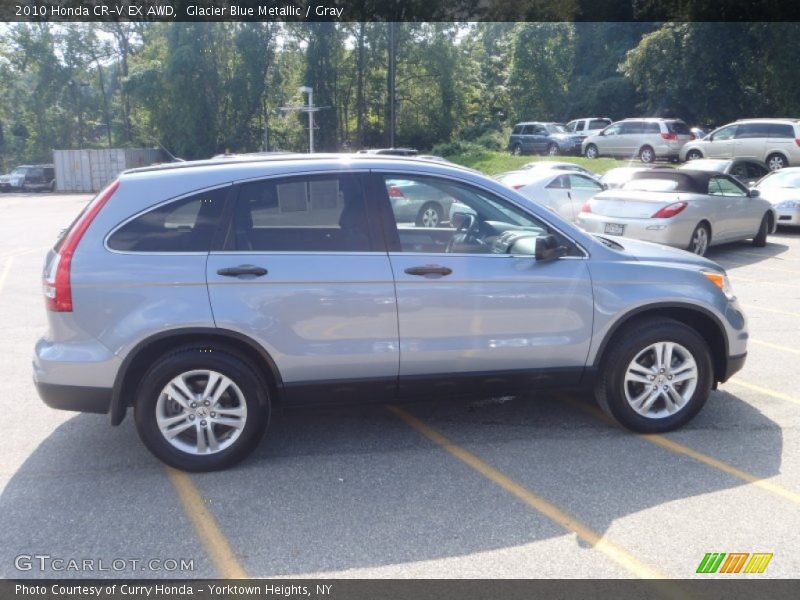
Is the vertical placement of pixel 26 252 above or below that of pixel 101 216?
below

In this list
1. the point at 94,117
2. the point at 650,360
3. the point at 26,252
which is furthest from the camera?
the point at 94,117

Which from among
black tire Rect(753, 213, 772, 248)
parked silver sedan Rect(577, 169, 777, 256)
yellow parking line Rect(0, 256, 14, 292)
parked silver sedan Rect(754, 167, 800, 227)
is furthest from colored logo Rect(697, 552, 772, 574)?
parked silver sedan Rect(754, 167, 800, 227)

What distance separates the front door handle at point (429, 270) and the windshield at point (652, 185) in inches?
356

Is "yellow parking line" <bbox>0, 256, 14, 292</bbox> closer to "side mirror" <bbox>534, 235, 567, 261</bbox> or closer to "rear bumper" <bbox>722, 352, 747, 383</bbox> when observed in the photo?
"side mirror" <bbox>534, 235, 567, 261</bbox>

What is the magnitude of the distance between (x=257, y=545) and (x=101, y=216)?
217cm

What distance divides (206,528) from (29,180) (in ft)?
157

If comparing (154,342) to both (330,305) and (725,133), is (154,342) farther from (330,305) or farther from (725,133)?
(725,133)

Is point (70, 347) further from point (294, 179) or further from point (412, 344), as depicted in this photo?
point (412, 344)

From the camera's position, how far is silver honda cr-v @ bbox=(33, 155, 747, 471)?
15.1 feet

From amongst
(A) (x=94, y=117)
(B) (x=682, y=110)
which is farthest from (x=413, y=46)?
(A) (x=94, y=117)

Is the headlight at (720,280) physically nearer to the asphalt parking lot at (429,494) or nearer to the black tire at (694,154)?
the asphalt parking lot at (429,494)

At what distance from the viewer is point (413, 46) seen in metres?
45.7

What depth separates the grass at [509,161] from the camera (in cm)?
2906

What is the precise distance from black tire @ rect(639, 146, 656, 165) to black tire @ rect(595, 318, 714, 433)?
26.9 metres
